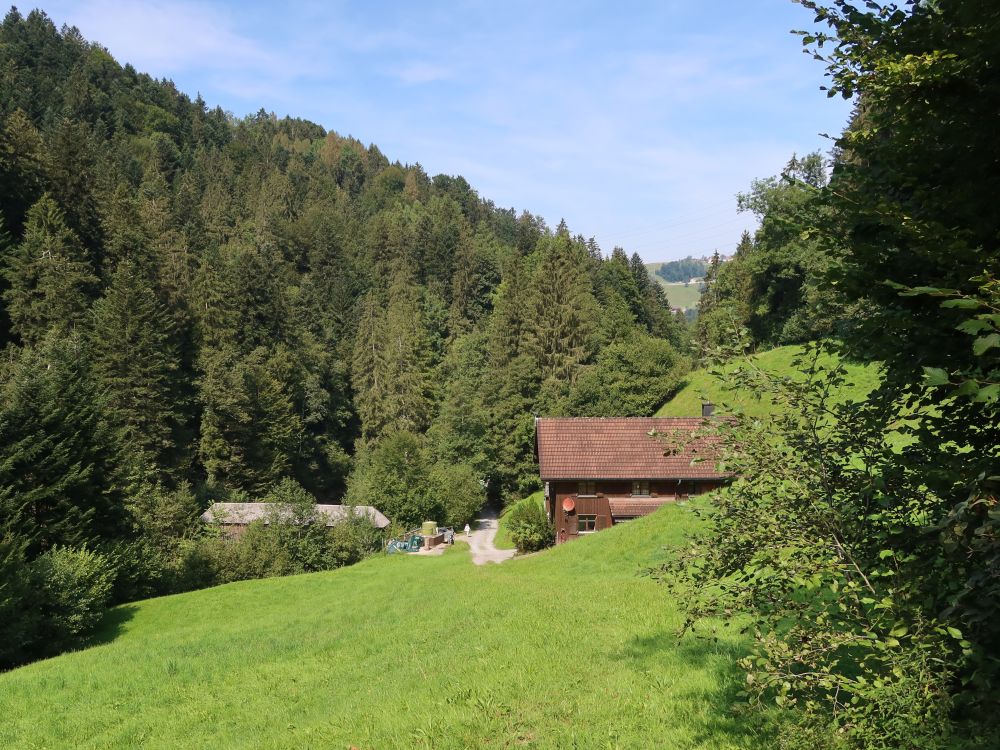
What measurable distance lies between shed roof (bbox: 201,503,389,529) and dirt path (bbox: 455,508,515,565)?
720 cm

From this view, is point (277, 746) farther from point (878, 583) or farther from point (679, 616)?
point (878, 583)

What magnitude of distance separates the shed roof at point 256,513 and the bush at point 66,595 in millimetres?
14760

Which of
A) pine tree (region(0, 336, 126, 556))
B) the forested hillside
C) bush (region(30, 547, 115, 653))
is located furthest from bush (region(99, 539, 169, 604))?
bush (region(30, 547, 115, 653))

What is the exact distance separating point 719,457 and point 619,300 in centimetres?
8459

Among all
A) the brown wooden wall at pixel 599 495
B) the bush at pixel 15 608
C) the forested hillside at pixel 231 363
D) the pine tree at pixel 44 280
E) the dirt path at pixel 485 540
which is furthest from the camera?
the pine tree at pixel 44 280

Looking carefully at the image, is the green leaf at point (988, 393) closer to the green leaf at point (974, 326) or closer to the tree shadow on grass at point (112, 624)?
the green leaf at point (974, 326)

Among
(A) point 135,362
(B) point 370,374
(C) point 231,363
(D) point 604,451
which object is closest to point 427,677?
(D) point 604,451

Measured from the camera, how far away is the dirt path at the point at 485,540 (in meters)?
39.6

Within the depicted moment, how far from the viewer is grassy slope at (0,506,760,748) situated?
26.5 feet

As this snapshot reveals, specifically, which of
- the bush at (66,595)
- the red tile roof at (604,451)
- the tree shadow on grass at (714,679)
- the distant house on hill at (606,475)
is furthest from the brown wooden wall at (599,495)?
the tree shadow on grass at (714,679)

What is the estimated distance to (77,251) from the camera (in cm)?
5869

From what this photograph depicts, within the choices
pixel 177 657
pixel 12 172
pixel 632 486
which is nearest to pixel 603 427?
pixel 632 486

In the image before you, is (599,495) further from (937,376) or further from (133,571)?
(937,376)

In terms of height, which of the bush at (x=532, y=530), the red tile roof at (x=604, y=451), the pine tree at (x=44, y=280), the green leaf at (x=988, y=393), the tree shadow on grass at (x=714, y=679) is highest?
the pine tree at (x=44, y=280)
